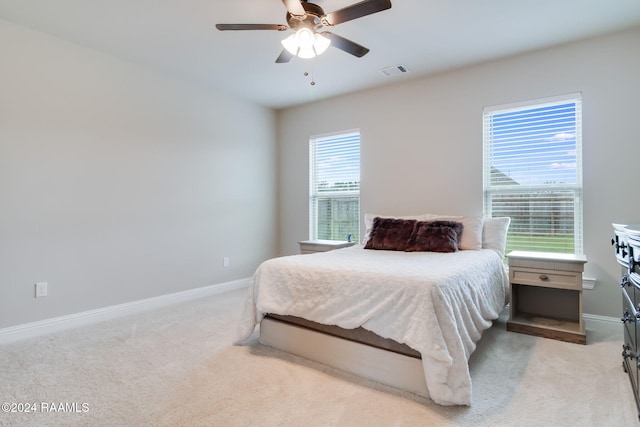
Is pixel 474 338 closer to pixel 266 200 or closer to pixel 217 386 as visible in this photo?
pixel 217 386

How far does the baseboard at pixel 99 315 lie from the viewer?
9.27 ft

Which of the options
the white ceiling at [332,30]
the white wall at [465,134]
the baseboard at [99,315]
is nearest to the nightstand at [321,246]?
the white wall at [465,134]

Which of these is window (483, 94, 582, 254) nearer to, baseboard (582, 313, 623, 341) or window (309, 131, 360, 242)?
baseboard (582, 313, 623, 341)

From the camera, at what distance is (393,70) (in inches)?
148

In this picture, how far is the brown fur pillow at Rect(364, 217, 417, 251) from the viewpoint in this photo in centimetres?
335


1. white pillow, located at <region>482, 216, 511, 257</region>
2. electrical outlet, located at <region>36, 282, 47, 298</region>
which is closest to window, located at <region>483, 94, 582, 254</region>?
white pillow, located at <region>482, 216, 511, 257</region>

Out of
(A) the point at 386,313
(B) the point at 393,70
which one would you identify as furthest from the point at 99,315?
(B) the point at 393,70

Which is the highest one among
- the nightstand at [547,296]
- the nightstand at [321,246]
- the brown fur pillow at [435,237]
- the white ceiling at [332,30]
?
the white ceiling at [332,30]

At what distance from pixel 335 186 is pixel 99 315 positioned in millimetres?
3158

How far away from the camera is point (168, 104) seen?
3.91 meters

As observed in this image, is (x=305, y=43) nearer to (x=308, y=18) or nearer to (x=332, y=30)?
(x=308, y=18)

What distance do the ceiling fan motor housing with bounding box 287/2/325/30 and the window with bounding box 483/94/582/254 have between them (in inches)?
88.3

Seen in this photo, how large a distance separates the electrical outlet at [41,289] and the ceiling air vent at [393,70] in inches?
154

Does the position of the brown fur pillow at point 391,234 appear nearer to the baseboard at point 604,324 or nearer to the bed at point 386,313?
the bed at point 386,313
